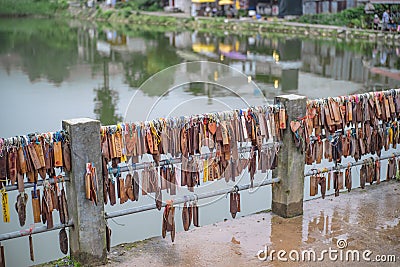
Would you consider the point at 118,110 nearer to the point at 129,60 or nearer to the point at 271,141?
the point at 271,141

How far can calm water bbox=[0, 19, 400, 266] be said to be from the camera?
6.78 metres

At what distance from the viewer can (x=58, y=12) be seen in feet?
188

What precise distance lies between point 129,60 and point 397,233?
730 inches

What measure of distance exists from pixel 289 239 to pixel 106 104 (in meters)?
9.34

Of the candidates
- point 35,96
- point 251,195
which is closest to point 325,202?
point 251,195

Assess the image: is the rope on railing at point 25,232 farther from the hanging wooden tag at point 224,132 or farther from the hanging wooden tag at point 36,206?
the hanging wooden tag at point 224,132

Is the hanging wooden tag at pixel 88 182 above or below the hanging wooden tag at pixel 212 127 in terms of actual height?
below

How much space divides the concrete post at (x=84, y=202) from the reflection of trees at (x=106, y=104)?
23.9ft

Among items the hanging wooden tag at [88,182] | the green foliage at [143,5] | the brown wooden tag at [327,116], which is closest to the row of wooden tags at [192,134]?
the hanging wooden tag at [88,182]

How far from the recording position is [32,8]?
54594mm

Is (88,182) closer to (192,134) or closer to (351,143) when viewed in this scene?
(192,134)

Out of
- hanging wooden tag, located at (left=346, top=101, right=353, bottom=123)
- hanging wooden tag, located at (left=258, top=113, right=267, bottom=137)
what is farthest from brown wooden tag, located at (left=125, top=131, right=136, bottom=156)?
hanging wooden tag, located at (left=346, top=101, right=353, bottom=123)

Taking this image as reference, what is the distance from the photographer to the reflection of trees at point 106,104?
12016 mm

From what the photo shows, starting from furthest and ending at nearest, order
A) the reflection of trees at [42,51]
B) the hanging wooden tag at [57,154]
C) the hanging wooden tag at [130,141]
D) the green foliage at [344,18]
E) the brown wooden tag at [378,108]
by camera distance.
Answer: the green foliage at [344,18] → the reflection of trees at [42,51] → the brown wooden tag at [378,108] → the hanging wooden tag at [130,141] → the hanging wooden tag at [57,154]
